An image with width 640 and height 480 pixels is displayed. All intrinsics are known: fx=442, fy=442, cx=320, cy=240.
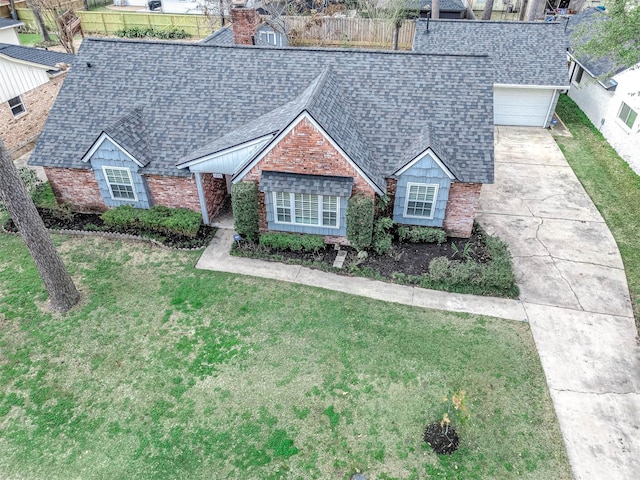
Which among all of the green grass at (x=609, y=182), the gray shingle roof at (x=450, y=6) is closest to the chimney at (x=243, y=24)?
the green grass at (x=609, y=182)

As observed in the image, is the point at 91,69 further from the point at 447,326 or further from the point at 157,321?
the point at 447,326

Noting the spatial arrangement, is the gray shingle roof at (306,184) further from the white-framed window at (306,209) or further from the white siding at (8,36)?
the white siding at (8,36)

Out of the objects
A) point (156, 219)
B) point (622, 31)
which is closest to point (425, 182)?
point (156, 219)

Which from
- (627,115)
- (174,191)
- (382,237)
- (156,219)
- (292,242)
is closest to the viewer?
(382,237)

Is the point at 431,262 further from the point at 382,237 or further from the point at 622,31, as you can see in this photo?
the point at 622,31

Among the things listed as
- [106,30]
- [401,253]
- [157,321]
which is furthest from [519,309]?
[106,30]

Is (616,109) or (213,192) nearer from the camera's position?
(213,192)
